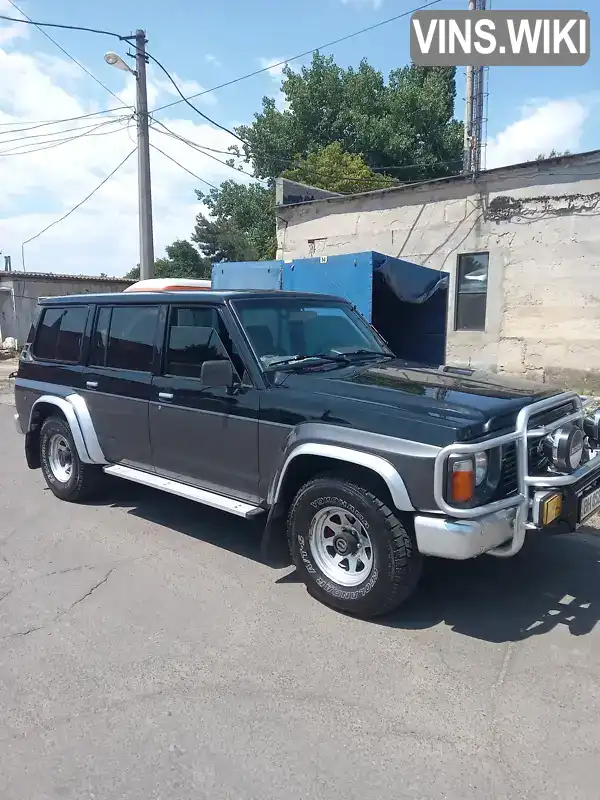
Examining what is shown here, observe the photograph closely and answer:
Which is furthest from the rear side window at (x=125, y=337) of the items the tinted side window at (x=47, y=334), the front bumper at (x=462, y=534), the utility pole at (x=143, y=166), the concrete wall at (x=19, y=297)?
the concrete wall at (x=19, y=297)

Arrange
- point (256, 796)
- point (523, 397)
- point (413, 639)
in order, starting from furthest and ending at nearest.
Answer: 1. point (523, 397)
2. point (413, 639)
3. point (256, 796)

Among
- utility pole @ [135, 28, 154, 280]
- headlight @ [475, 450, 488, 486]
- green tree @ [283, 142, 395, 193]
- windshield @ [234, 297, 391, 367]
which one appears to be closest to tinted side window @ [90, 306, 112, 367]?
windshield @ [234, 297, 391, 367]

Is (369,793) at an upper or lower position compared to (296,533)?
lower

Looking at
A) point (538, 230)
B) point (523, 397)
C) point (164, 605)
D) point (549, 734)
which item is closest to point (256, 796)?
point (549, 734)

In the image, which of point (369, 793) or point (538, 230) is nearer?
point (369, 793)

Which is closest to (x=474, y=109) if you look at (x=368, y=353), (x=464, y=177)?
(x=464, y=177)

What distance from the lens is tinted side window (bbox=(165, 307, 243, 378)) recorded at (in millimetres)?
4422

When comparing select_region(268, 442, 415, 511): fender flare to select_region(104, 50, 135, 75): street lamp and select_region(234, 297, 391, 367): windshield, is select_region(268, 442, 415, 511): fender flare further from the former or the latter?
select_region(104, 50, 135, 75): street lamp

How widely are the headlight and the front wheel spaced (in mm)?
495

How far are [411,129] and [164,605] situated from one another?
26.5 meters

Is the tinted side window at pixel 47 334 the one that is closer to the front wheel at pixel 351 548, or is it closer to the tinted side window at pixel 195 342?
the tinted side window at pixel 195 342

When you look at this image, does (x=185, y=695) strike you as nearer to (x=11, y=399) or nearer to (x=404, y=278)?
(x=404, y=278)

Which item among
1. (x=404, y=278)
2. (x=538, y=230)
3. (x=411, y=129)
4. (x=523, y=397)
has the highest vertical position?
(x=411, y=129)

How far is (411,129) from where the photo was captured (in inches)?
1048
